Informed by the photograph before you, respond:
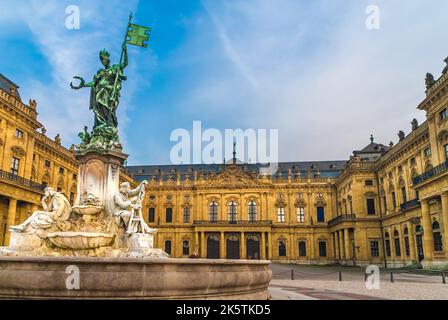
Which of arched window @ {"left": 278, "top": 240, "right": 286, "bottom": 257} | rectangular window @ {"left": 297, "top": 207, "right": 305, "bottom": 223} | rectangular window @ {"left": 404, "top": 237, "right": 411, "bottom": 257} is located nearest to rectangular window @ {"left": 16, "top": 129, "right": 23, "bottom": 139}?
rectangular window @ {"left": 404, "top": 237, "right": 411, "bottom": 257}

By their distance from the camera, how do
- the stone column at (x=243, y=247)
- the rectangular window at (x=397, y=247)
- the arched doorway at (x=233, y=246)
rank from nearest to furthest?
the rectangular window at (x=397, y=247)
the stone column at (x=243, y=247)
the arched doorway at (x=233, y=246)

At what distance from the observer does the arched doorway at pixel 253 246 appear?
60.8m

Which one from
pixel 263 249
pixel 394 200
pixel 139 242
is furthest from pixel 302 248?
pixel 139 242

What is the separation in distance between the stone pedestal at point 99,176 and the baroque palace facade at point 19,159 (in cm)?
2198

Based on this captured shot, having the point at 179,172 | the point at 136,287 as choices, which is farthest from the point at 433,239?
the point at 179,172

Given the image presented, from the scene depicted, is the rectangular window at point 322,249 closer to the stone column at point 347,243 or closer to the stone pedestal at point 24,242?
the stone column at point 347,243

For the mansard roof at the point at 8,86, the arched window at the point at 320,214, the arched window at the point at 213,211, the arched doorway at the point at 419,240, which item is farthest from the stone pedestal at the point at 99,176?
the arched window at the point at 320,214

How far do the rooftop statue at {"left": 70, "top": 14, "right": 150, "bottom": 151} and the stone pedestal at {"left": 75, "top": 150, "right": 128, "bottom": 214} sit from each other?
33 centimetres

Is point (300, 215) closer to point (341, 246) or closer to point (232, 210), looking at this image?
point (341, 246)

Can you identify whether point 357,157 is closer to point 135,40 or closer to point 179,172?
point 179,172

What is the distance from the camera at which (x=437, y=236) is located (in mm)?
31312

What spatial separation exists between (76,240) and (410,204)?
35808 mm

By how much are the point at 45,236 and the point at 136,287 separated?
5.43m
